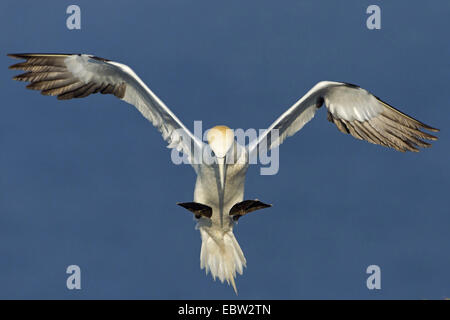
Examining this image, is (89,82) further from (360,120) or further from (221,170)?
(360,120)

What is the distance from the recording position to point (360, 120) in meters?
18.6

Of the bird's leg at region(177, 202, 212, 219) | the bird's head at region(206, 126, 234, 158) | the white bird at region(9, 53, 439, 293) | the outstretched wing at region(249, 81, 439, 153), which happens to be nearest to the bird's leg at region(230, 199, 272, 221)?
the white bird at region(9, 53, 439, 293)

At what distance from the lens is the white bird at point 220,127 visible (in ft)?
56.4

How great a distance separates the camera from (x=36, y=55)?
17891mm

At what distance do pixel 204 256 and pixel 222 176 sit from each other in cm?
216

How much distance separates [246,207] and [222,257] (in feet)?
4.77

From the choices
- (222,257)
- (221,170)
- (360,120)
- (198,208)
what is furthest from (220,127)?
(360,120)

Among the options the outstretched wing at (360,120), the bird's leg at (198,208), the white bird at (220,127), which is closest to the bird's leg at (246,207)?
the white bird at (220,127)

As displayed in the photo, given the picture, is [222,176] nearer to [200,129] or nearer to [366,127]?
[200,129]

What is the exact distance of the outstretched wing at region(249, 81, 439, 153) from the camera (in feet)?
59.3

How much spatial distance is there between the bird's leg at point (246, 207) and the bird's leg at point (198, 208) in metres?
0.49
